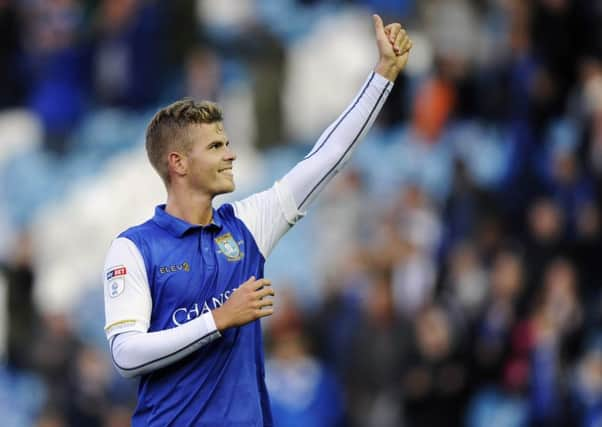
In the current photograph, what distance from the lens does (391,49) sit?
5.62 m

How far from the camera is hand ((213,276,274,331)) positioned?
491cm

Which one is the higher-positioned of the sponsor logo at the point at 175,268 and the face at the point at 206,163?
the face at the point at 206,163

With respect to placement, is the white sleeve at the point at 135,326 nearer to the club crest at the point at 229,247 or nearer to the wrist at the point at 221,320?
the wrist at the point at 221,320

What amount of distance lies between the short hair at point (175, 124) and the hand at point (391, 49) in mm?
718

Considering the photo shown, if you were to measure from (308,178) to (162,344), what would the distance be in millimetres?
981

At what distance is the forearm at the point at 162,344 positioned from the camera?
4938mm

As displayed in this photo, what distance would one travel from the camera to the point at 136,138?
51.9ft

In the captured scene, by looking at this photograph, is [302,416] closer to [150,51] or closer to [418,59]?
[418,59]

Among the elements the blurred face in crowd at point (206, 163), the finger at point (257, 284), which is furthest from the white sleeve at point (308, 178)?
the finger at point (257, 284)

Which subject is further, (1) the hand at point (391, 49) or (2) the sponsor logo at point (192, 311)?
(1) the hand at point (391, 49)

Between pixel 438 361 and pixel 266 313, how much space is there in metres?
5.48

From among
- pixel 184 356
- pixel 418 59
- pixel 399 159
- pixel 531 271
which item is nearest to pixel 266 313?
pixel 184 356

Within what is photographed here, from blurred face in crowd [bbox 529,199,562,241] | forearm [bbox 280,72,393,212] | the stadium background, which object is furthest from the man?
blurred face in crowd [bbox 529,199,562,241]

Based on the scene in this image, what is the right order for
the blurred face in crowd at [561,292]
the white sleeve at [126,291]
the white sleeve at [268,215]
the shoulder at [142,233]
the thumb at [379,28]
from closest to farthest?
the white sleeve at [126,291]
the shoulder at [142,233]
the white sleeve at [268,215]
the thumb at [379,28]
the blurred face in crowd at [561,292]
